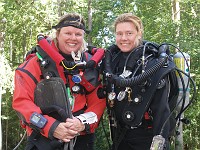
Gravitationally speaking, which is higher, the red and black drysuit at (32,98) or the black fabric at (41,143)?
the red and black drysuit at (32,98)

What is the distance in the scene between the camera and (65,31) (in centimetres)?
337

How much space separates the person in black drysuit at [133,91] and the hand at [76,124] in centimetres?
44

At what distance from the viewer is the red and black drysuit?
3056 mm

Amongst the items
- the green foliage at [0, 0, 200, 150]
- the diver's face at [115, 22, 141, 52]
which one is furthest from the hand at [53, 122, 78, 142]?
the green foliage at [0, 0, 200, 150]

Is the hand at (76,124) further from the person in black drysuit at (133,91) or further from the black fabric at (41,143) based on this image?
the person in black drysuit at (133,91)

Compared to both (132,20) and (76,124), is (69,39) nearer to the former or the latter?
(132,20)

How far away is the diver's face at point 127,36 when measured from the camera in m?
3.39

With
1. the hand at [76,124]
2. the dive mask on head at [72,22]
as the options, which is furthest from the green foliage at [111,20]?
the hand at [76,124]

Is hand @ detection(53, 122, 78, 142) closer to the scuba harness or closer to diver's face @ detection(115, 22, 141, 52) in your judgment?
the scuba harness

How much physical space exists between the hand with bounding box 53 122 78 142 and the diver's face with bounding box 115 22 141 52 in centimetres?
109

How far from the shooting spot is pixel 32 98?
319 cm

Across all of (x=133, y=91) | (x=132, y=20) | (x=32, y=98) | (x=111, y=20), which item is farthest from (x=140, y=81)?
(x=111, y=20)

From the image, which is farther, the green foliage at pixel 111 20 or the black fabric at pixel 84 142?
the green foliage at pixel 111 20

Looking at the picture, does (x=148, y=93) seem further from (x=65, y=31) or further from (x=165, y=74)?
(x=65, y=31)
